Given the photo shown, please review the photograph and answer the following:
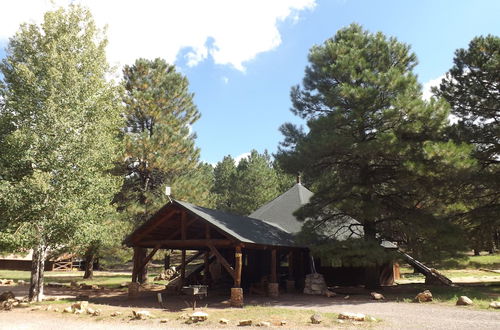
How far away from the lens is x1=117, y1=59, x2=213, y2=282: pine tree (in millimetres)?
24469

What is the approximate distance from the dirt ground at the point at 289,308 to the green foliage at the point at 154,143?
9.68 meters

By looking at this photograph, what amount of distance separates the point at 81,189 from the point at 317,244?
1074 cm

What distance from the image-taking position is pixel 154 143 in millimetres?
24375

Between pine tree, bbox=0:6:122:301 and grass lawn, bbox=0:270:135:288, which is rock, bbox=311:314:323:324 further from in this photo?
grass lawn, bbox=0:270:135:288

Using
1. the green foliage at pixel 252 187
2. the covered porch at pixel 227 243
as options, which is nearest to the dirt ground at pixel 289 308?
the covered porch at pixel 227 243

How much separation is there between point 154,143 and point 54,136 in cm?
922

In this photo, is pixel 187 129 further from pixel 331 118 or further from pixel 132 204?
pixel 331 118

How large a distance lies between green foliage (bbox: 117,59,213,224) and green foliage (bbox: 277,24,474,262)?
9728mm

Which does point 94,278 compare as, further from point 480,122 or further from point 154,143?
point 480,122

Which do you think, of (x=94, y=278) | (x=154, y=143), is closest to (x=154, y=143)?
(x=154, y=143)

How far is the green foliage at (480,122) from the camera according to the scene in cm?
1775

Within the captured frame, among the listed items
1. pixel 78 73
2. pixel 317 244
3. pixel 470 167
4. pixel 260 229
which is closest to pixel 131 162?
pixel 78 73

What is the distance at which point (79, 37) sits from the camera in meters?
18.0

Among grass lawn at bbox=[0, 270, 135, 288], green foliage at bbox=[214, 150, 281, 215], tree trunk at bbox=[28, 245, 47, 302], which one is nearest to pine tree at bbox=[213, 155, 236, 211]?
green foliage at bbox=[214, 150, 281, 215]
